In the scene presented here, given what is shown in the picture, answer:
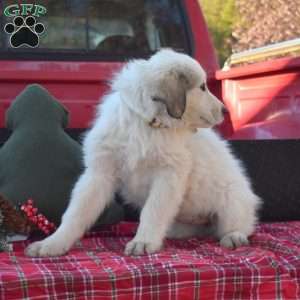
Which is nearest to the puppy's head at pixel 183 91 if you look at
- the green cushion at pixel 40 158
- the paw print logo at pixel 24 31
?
the green cushion at pixel 40 158

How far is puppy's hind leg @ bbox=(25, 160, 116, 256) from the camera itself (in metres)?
3.13

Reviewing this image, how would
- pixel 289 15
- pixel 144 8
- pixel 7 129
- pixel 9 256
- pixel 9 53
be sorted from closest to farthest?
pixel 9 256 < pixel 7 129 < pixel 9 53 < pixel 144 8 < pixel 289 15

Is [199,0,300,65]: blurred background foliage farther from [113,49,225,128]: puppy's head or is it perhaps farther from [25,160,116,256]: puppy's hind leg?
[25,160,116,256]: puppy's hind leg

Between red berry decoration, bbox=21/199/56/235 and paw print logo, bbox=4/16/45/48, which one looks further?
paw print logo, bbox=4/16/45/48

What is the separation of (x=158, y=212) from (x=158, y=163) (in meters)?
0.26

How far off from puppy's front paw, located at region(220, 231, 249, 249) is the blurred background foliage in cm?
1786

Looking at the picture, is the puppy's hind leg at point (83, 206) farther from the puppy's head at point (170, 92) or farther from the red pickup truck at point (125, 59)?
the red pickup truck at point (125, 59)

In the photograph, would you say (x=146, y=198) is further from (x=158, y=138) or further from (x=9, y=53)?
(x=9, y=53)

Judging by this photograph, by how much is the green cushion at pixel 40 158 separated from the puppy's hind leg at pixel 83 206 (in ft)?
0.55

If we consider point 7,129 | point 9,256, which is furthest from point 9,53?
point 9,256

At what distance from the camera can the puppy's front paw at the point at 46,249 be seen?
120 inches

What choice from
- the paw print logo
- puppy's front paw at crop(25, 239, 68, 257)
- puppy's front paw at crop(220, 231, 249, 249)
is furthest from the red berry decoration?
the paw print logo

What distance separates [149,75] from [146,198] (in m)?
0.61

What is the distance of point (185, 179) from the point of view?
3398mm
